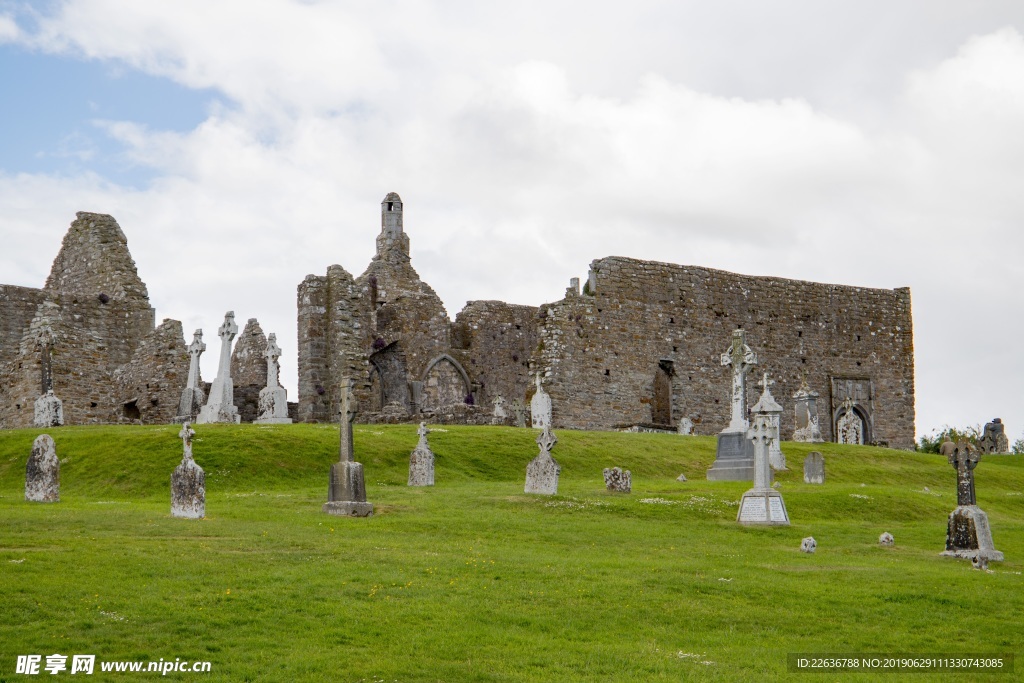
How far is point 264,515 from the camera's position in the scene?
62.5 ft

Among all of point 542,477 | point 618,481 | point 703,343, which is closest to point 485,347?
point 703,343

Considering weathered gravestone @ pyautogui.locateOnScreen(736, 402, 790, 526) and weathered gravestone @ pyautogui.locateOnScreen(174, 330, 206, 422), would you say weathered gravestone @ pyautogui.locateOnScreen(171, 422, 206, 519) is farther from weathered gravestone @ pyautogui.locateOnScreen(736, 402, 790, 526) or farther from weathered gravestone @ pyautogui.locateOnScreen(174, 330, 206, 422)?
weathered gravestone @ pyautogui.locateOnScreen(174, 330, 206, 422)

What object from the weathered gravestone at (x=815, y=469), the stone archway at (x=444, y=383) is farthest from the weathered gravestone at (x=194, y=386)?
the weathered gravestone at (x=815, y=469)

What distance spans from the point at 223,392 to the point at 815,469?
51.6 feet

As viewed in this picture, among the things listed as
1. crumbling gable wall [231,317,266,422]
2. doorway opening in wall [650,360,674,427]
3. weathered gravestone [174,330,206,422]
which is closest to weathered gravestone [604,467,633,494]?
weathered gravestone [174,330,206,422]

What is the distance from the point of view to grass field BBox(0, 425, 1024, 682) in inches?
462

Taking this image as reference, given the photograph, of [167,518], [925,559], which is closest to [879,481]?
[925,559]

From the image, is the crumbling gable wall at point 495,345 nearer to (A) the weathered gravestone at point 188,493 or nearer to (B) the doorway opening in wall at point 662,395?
(B) the doorway opening in wall at point 662,395

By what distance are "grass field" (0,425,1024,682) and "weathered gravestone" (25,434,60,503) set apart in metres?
0.34

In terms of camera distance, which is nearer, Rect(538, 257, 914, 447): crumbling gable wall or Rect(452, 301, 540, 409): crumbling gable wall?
Rect(538, 257, 914, 447): crumbling gable wall

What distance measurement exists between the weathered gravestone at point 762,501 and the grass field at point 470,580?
373 millimetres

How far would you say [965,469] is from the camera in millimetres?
18438

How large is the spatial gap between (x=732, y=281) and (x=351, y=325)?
1491cm

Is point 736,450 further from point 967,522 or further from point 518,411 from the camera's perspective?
point 518,411
